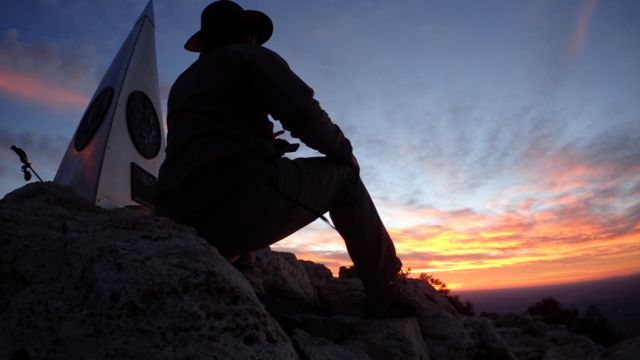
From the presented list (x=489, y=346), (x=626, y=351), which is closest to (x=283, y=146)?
(x=489, y=346)

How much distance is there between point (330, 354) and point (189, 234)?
1.32 meters

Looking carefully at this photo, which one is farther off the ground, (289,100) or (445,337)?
(289,100)

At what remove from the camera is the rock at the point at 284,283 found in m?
4.75

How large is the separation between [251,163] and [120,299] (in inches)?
59.6

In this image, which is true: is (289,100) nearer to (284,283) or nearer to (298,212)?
(298,212)

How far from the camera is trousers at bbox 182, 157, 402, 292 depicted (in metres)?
2.84

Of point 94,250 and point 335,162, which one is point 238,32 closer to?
point 335,162

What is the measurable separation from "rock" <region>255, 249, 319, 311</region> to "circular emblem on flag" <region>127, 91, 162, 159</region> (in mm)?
4393

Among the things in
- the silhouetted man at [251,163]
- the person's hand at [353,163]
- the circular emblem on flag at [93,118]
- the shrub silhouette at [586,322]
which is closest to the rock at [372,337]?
the silhouetted man at [251,163]

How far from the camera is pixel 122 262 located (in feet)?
5.18

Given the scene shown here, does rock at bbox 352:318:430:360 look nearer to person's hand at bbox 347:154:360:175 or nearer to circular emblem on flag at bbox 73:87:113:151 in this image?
person's hand at bbox 347:154:360:175

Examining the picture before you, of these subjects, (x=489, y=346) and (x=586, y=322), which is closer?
(x=489, y=346)

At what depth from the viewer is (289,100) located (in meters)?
3.02

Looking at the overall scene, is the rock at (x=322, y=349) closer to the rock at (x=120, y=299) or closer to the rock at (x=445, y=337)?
the rock at (x=120, y=299)
